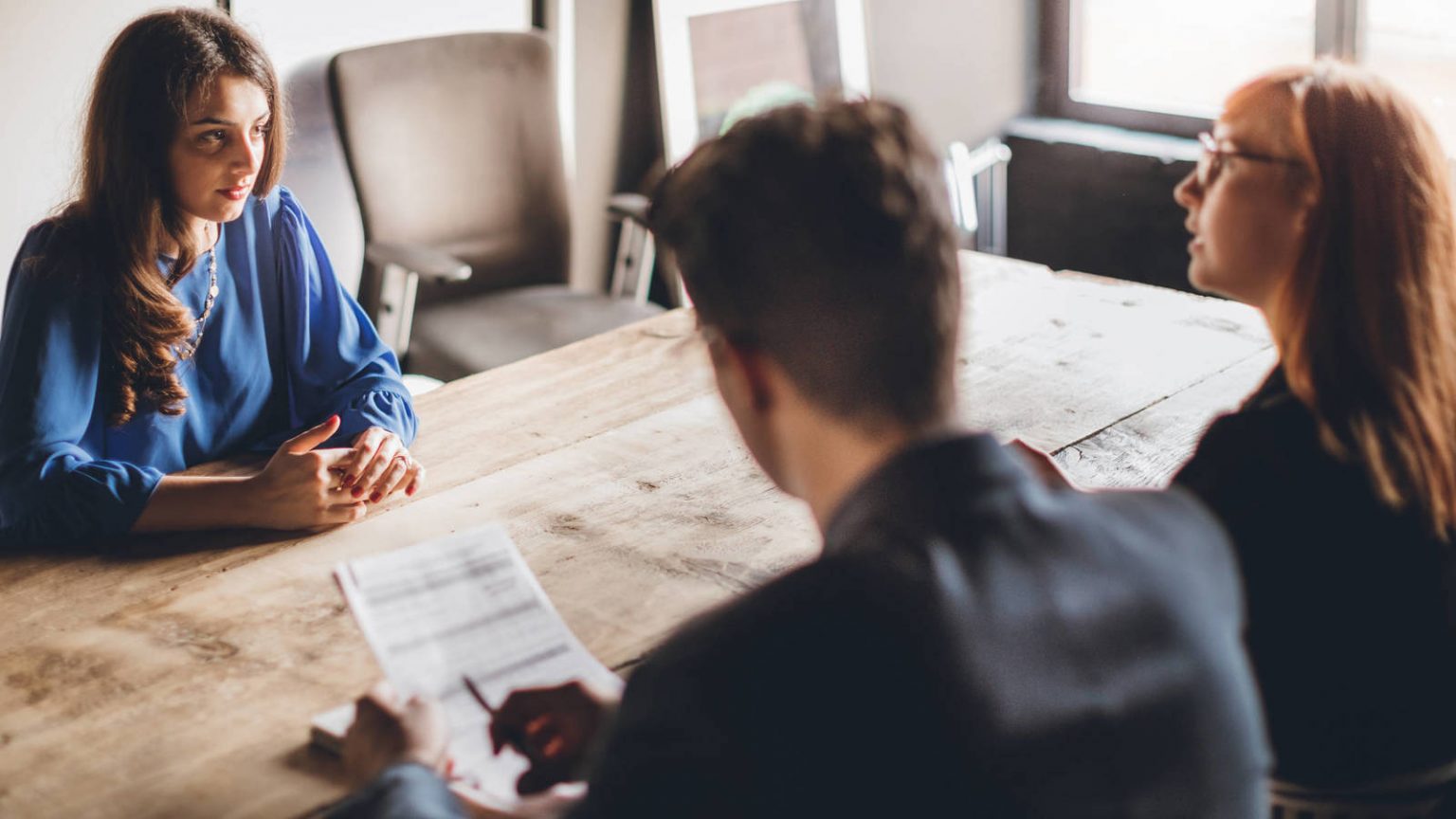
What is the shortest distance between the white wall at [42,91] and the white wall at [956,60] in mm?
2026

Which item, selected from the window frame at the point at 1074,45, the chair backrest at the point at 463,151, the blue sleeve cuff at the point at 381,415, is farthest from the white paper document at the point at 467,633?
the window frame at the point at 1074,45

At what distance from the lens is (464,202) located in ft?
10.3

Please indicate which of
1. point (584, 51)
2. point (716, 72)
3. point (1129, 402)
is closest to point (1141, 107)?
point (716, 72)

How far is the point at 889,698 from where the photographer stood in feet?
2.40

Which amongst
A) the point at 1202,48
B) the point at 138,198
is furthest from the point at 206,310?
the point at 1202,48

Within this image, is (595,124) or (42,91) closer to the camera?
(42,91)

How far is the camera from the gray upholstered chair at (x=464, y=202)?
2.89 metres

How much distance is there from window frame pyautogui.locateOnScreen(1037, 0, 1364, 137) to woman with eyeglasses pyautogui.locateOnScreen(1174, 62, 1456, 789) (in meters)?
2.77

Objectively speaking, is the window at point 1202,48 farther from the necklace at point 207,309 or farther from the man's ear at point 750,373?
the man's ear at point 750,373

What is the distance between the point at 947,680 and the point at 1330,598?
0.60 m

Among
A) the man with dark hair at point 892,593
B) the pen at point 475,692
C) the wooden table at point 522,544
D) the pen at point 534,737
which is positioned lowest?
the wooden table at point 522,544

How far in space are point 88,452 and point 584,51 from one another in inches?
83.6

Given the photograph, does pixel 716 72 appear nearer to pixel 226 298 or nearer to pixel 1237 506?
pixel 226 298

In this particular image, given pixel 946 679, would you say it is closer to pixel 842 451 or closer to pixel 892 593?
pixel 892 593
